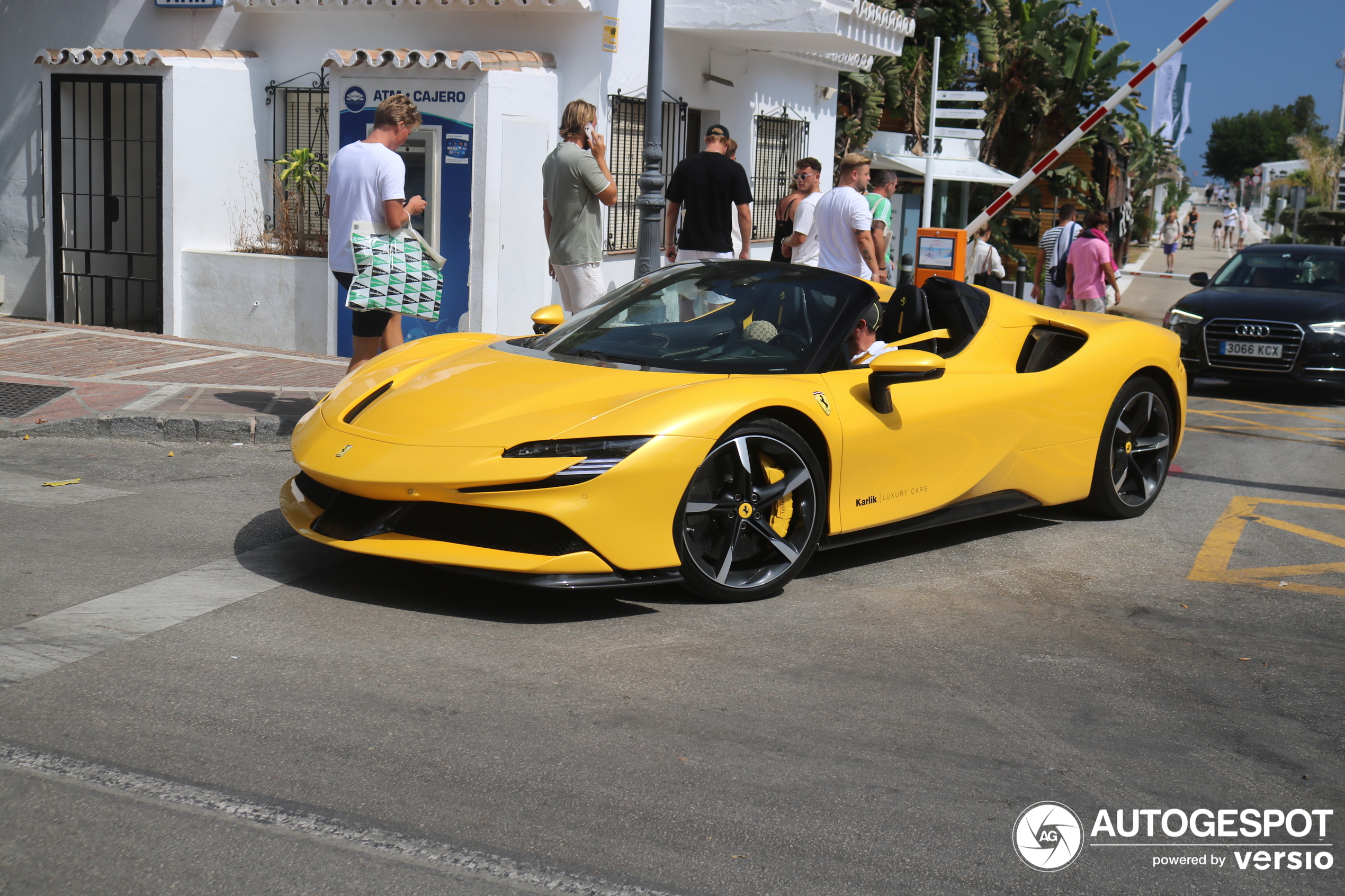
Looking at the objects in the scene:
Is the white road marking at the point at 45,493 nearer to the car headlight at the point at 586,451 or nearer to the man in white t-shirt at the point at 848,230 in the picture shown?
the car headlight at the point at 586,451

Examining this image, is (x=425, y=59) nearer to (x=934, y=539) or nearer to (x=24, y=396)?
(x=24, y=396)

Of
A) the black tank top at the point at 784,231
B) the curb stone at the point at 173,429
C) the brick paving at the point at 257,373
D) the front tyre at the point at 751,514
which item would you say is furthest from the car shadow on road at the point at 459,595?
the black tank top at the point at 784,231

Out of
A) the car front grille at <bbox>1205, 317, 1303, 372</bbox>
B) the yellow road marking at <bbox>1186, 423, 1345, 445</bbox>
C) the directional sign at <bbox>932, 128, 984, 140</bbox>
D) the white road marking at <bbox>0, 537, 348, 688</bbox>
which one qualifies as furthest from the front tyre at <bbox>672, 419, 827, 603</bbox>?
the directional sign at <bbox>932, 128, 984, 140</bbox>

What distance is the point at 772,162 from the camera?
16.6m

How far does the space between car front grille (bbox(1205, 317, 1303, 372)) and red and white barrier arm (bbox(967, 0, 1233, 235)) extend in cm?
220

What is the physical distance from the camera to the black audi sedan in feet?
37.9

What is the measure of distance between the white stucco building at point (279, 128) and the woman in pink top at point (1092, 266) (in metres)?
3.59

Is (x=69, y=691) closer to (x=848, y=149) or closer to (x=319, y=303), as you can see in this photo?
(x=319, y=303)

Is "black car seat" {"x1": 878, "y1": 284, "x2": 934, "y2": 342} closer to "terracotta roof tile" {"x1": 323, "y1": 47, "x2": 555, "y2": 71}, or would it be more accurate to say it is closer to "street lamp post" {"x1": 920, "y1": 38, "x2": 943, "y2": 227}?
"terracotta roof tile" {"x1": 323, "y1": 47, "x2": 555, "y2": 71}

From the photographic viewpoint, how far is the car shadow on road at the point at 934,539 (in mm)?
5500

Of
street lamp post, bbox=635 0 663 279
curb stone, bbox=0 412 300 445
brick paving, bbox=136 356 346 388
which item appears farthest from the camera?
street lamp post, bbox=635 0 663 279

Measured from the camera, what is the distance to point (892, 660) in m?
4.21

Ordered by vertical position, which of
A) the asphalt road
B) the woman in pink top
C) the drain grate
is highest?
the woman in pink top

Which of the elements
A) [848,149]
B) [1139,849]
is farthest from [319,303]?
[848,149]
